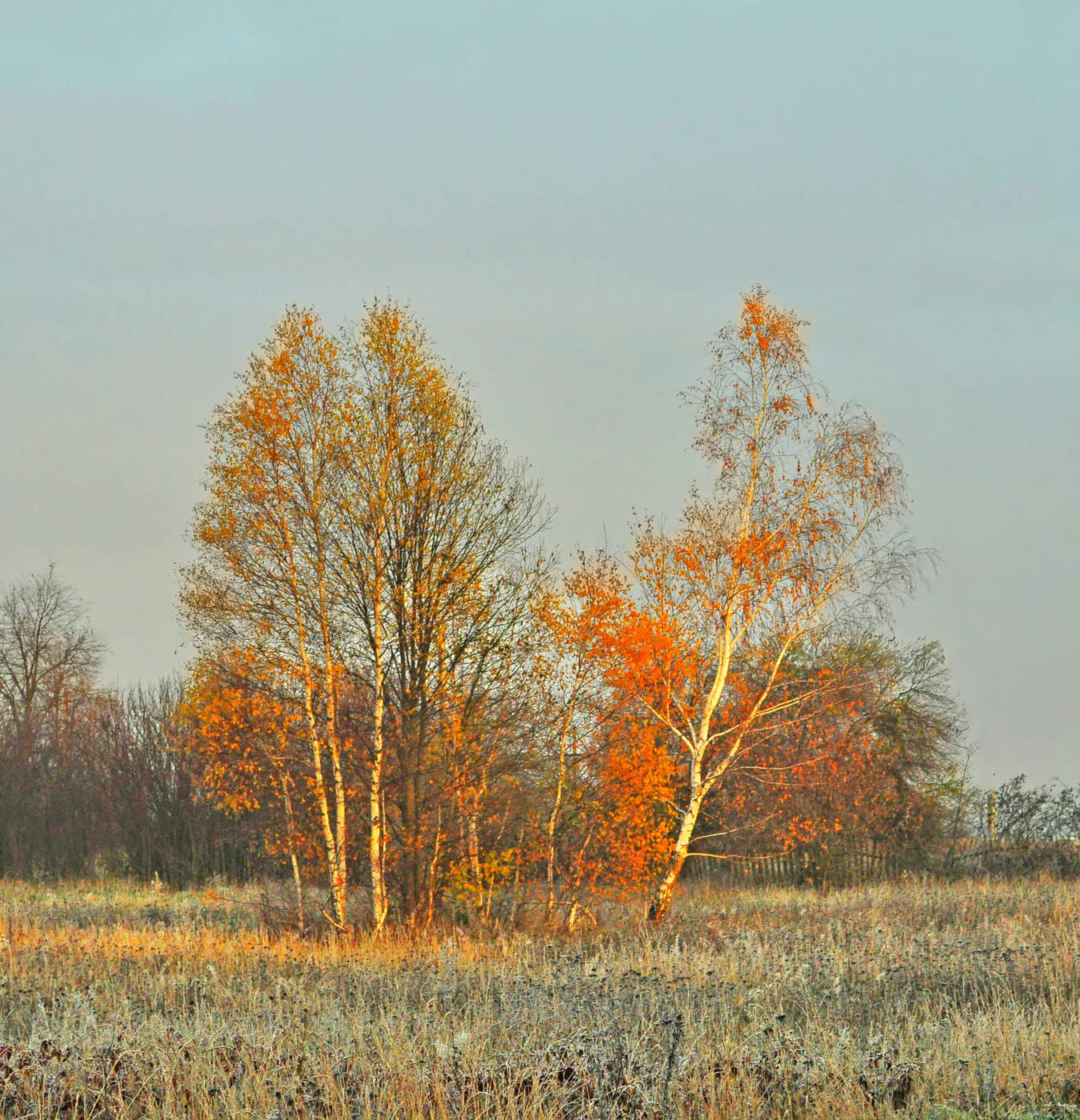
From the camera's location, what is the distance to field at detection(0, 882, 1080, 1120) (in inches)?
257

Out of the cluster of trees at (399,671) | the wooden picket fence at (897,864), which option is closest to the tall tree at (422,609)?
the cluster of trees at (399,671)

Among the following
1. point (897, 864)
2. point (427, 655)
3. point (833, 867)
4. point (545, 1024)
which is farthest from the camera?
point (897, 864)

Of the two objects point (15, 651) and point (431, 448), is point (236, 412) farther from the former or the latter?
point (15, 651)

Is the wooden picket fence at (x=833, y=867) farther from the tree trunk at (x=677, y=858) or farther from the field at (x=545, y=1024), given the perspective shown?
the field at (x=545, y=1024)

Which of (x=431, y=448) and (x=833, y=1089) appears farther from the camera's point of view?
(x=431, y=448)

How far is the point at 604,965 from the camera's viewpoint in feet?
38.6

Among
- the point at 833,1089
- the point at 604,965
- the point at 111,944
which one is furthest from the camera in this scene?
the point at 111,944

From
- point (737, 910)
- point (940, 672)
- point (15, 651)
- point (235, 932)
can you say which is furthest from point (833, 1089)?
point (15, 651)

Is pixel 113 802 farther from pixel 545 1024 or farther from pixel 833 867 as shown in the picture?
pixel 545 1024

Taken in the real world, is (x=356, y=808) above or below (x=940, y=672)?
below

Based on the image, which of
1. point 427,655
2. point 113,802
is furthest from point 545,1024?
point 113,802

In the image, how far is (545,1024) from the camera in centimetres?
868

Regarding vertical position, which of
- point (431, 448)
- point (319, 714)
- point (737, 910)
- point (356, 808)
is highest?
point (431, 448)

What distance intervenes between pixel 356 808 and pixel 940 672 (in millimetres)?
21167
